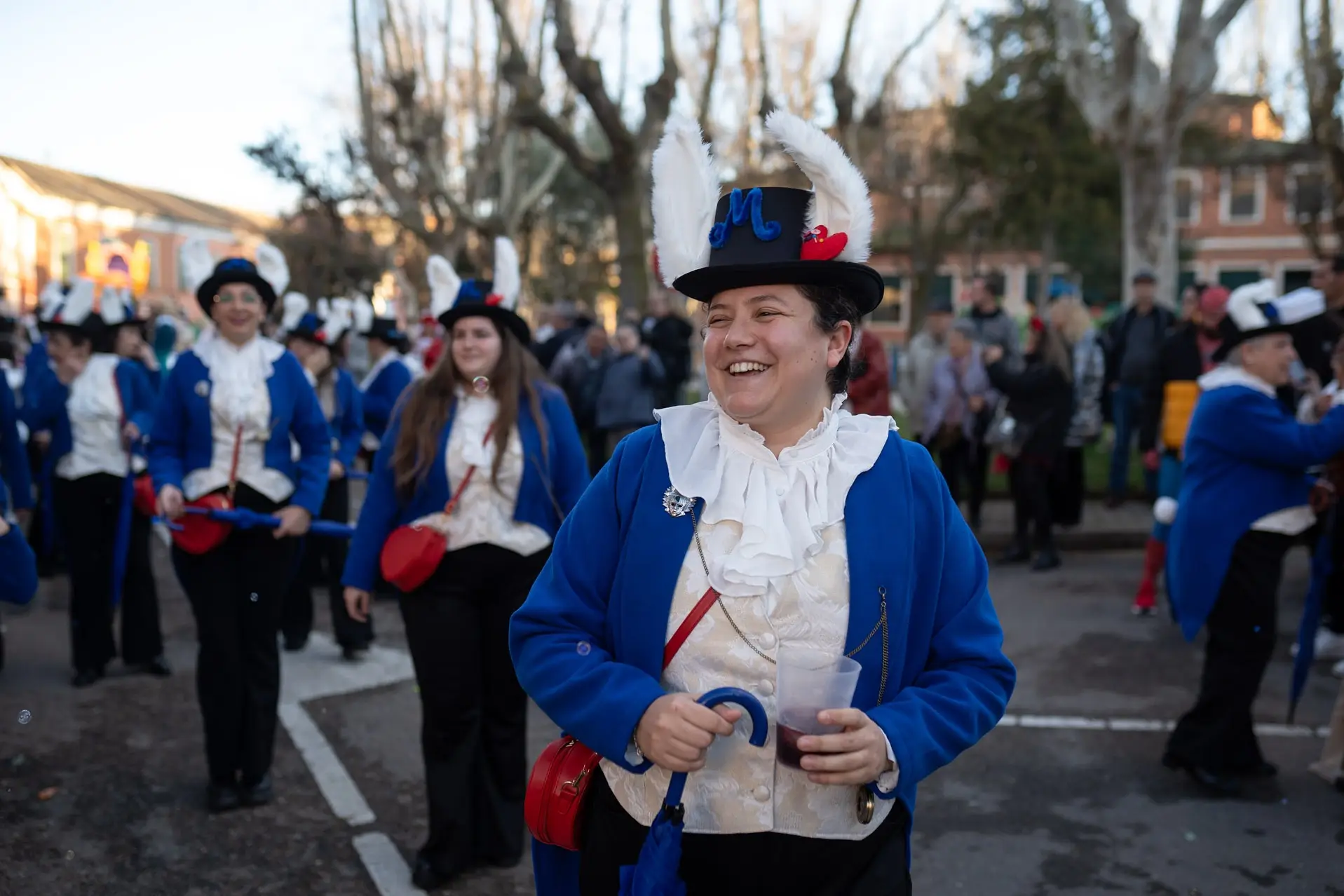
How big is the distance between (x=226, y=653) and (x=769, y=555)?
3287 mm

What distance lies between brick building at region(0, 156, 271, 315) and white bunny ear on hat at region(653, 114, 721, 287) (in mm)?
9534

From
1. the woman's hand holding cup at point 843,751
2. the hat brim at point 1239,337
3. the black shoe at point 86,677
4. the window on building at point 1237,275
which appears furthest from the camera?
the window on building at point 1237,275

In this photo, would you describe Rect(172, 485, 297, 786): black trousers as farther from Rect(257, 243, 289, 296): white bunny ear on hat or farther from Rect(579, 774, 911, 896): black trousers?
Rect(579, 774, 911, 896): black trousers

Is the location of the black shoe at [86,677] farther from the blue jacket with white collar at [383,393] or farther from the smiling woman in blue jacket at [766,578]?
the smiling woman in blue jacket at [766,578]

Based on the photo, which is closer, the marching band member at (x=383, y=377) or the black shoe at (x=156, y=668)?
the black shoe at (x=156, y=668)

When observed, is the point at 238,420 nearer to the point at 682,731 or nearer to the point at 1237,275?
the point at 682,731

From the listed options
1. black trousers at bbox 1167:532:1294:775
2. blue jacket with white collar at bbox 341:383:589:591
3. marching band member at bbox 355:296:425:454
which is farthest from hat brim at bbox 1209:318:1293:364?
marching band member at bbox 355:296:425:454

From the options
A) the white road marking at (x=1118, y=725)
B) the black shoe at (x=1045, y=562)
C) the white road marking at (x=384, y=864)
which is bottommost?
the white road marking at (x=384, y=864)

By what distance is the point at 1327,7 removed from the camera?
1933 centimetres

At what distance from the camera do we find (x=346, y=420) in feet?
25.1

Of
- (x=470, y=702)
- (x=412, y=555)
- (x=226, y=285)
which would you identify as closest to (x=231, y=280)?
(x=226, y=285)

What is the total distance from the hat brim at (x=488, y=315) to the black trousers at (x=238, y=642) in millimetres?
1262

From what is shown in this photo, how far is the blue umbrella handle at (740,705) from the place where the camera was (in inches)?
78.8

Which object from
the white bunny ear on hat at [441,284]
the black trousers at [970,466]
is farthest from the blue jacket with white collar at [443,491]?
the black trousers at [970,466]
